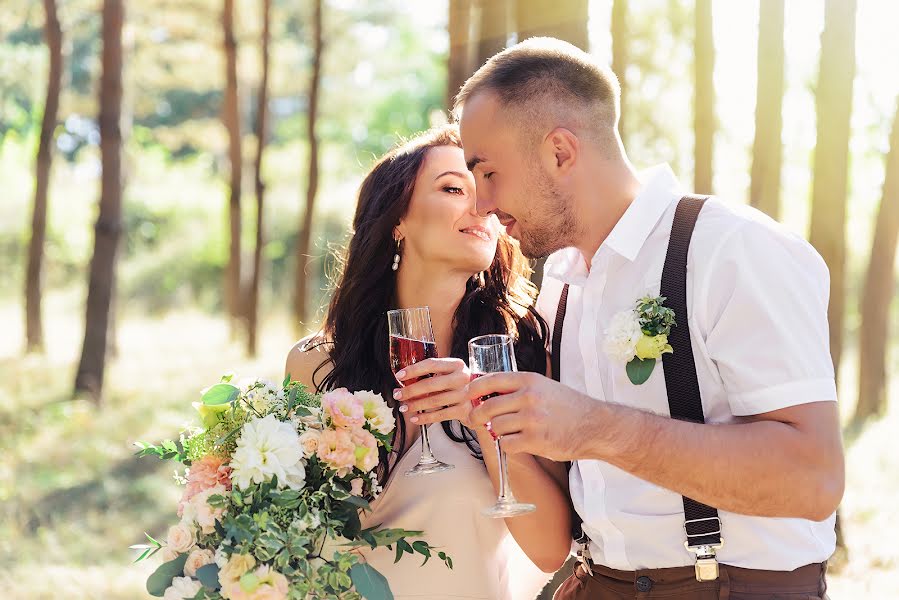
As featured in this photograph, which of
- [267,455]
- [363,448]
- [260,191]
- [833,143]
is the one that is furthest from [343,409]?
[260,191]

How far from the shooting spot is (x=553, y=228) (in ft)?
10.1

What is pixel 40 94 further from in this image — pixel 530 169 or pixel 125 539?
pixel 530 169

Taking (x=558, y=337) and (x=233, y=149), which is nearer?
(x=558, y=337)

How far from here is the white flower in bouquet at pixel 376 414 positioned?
2.99 m

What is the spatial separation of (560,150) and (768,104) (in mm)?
5735

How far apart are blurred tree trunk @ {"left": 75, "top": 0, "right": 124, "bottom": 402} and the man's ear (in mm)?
10539

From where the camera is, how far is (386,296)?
435 cm

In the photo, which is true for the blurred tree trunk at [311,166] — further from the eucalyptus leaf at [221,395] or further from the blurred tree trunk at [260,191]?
the eucalyptus leaf at [221,395]

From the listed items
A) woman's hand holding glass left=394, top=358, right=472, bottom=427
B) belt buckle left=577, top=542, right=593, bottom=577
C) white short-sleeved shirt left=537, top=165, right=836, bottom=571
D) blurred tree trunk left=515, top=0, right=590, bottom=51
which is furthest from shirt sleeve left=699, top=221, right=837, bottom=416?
blurred tree trunk left=515, top=0, right=590, bottom=51

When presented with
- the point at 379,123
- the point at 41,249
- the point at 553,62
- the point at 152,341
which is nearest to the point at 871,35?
the point at 553,62

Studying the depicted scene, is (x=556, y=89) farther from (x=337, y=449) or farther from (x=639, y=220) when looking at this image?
(x=337, y=449)

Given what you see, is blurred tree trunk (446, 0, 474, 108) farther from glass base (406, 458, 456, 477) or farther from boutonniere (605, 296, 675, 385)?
boutonniere (605, 296, 675, 385)

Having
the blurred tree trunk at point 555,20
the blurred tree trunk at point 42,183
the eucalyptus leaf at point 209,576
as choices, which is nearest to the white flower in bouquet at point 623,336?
the eucalyptus leaf at point 209,576

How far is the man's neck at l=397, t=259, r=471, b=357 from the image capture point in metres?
4.08
